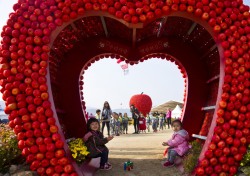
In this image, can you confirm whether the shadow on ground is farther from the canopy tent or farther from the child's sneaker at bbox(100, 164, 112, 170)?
the canopy tent

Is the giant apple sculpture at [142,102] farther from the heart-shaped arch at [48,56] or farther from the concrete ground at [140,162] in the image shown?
the heart-shaped arch at [48,56]

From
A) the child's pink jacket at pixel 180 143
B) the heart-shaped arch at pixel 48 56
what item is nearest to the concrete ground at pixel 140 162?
the child's pink jacket at pixel 180 143

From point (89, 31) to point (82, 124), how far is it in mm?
2140

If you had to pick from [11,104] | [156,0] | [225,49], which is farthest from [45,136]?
[225,49]

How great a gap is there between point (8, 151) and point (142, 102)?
23608 mm

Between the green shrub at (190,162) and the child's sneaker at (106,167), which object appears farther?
the child's sneaker at (106,167)

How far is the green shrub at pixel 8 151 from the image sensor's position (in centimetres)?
525

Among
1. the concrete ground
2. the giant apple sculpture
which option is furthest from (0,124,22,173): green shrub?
the giant apple sculpture

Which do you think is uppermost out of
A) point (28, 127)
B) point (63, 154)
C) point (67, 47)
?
point (67, 47)

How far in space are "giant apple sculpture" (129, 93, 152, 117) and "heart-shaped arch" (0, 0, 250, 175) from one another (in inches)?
910

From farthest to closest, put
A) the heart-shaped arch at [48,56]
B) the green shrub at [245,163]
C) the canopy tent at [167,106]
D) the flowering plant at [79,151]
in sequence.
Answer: the canopy tent at [167,106] < the flowering plant at [79,151] < the green shrub at [245,163] < the heart-shaped arch at [48,56]

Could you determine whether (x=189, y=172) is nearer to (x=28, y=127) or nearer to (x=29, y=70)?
(x=28, y=127)

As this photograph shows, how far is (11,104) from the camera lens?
507cm

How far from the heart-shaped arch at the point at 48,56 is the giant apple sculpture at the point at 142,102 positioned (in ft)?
75.9
